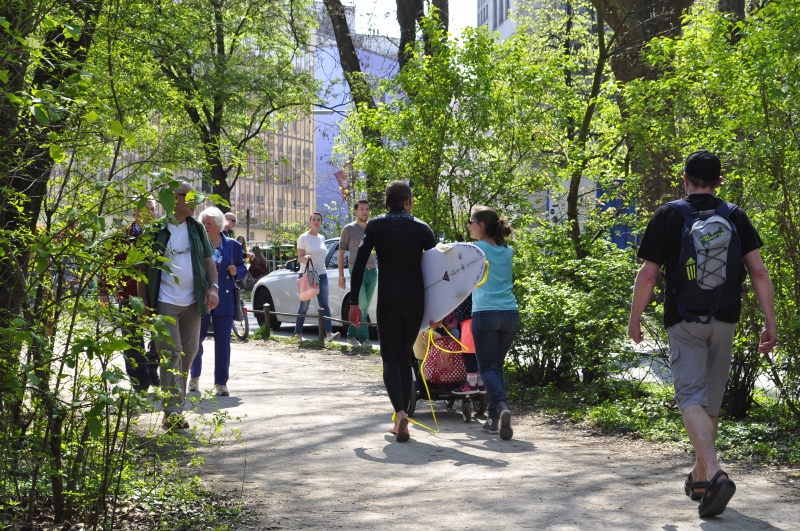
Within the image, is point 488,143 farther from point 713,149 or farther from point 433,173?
point 713,149

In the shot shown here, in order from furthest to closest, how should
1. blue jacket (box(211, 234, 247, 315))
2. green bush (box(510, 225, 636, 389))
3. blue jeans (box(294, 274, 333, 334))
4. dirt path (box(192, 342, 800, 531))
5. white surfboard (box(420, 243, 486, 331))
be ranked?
blue jeans (box(294, 274, 333, 334)), blue jacket (box(211, 234, 247, 315)), green bush (box(510, 225, 636, 389)), white surfboard (box(420, 243, 486, 331)), dirt path (box(192, 342, 800, 531))

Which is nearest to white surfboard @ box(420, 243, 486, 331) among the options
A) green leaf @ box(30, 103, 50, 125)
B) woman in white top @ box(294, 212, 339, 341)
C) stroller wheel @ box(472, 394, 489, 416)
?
stroller wheel @ box(472, 394, 489, 416)

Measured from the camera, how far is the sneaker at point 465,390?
31.0 feet

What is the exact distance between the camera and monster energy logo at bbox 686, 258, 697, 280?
19.2 ft

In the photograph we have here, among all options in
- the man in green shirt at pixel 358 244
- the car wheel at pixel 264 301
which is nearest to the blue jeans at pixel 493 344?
the man in green shirt at pixel 358 244

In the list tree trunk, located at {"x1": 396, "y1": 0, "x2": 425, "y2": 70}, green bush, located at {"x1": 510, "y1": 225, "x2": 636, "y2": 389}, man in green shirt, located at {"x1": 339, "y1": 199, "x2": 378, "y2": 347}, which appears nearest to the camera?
green bush, located at {"x1": 510, "y1": 225, "x2": 636, "y2": 389}

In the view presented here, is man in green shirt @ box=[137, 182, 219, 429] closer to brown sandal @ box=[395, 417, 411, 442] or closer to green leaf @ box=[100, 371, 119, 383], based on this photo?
brown sandal @ box=[395, 417, 411, 442]

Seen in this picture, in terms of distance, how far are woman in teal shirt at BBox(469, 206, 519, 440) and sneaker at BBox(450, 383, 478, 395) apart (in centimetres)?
58

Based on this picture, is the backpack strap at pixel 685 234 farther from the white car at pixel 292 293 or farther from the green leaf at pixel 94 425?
the white car at pixel 292 293

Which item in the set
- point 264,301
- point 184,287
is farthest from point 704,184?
point 264,301

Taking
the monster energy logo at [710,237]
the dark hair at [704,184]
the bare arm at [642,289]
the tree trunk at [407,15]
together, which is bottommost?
the bare arm at [642,289]

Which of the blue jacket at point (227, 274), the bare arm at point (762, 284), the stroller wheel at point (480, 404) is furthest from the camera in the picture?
the blue jacket at point (227, 274)

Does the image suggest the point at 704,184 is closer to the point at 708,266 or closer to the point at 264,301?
the point at 708,266

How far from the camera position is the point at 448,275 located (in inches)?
329
